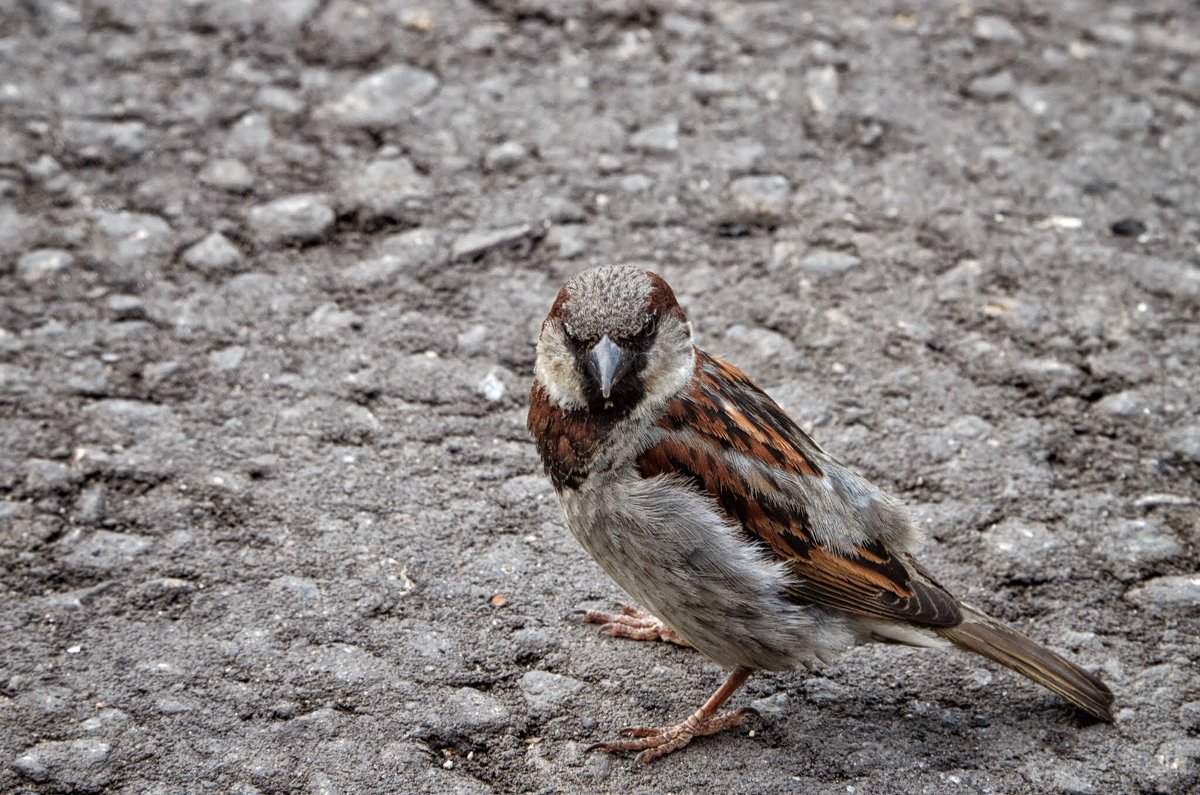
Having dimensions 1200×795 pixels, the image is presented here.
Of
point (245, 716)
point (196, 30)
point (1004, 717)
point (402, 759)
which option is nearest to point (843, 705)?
point (1004, 717)

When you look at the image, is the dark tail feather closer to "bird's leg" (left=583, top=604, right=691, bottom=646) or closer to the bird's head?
"bird's leg" (left=583, top=604, right=691, bottom=646)

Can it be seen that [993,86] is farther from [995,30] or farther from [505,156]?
[505,156]

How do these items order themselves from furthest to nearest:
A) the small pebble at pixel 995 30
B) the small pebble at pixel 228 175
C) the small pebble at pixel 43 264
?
the small pebble at pixel 995 30 → the small pebble at pixel 228 175 → the small pebble at pixel 43 264

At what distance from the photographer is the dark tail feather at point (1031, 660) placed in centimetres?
348

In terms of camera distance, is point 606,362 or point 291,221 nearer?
point 606,362

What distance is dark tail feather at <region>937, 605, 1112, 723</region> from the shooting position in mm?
3477

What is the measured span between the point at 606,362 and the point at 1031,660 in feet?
4.52

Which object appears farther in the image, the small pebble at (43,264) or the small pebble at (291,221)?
the small pebble at (291,221)

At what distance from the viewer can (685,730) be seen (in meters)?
3.49

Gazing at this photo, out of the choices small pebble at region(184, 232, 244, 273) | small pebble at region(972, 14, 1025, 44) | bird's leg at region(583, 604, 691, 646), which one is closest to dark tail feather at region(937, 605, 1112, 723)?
bird's leg at region(583, 604, 691, 646)

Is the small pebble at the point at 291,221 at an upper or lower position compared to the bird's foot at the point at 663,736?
upper

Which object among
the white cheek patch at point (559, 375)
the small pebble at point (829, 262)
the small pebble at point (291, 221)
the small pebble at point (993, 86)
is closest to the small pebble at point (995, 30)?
the small pebble at point (993, 86)

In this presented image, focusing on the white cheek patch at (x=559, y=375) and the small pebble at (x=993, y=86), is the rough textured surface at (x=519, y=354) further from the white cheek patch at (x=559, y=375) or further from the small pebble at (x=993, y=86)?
the white cheek patch at (x=559, y=375)

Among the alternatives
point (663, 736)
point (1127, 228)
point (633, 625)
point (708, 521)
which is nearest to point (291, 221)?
point (633, 625)
